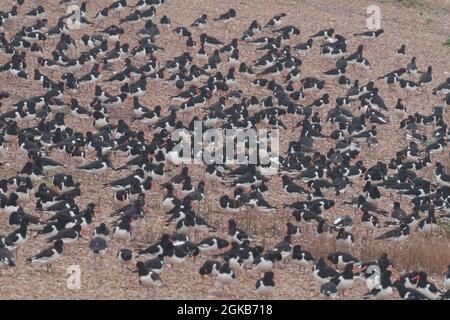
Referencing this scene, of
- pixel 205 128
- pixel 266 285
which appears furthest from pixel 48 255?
pixel 205 128

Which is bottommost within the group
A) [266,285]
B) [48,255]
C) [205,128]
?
[266,285]

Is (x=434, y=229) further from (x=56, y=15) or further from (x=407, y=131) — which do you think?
(x=56, y=15)

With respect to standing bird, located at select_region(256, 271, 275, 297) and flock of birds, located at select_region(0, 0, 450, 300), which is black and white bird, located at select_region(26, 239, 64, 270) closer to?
flock of birds, located at select_region(0, 0, 450, 300)

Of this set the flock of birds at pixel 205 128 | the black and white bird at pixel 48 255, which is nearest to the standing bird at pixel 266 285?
the flock of birds at pixel 205 128

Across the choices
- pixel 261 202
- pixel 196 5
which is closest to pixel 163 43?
pixel 196 5

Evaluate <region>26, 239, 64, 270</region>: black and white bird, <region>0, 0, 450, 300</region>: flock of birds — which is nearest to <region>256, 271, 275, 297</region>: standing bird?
<region>0, 0, 450, 300</region>: flock of birds

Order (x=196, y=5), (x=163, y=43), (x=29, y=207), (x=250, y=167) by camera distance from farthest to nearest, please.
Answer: (x=196, y=5)
(x=163, y=43)
(x=250, y=167)
(x=29, y=207)

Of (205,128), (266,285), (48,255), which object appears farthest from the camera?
(205,128)

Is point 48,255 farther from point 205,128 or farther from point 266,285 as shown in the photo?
point 205,128
